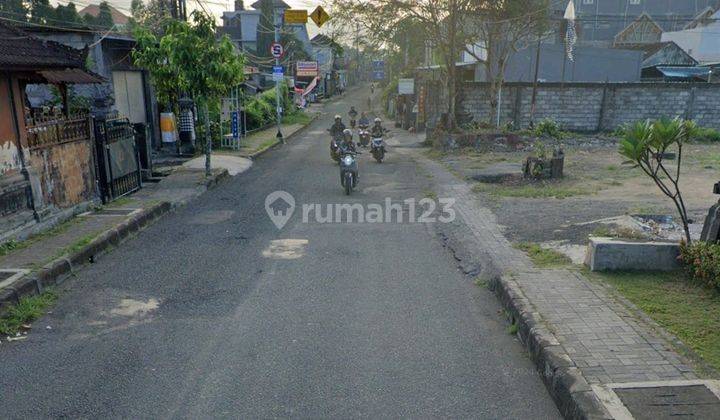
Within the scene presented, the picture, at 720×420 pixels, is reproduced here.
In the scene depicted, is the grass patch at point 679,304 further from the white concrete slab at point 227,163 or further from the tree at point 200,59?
the white concrete slab at point 227,163

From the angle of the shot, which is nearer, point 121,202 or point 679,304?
point 679,304

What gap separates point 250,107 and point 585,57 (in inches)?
730

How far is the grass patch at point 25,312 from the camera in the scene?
5.74 metres

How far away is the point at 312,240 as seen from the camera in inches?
359

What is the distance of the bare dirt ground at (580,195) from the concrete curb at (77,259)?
666 centimetres

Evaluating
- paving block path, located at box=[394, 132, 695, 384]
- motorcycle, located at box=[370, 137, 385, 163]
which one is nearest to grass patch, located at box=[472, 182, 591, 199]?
paving block path, located at box=[394, 132, 695, 384]

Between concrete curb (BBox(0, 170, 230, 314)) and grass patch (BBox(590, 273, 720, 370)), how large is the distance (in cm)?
705

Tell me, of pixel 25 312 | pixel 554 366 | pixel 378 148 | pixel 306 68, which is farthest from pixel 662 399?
pixel 306 68

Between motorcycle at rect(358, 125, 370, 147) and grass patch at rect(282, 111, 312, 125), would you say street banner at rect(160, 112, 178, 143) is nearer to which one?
motorcycle at rect(358, 125, 370, 147)

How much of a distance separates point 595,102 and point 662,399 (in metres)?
22.5

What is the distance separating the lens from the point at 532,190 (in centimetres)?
1284

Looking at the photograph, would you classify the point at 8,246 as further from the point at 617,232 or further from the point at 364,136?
the point at 364,136

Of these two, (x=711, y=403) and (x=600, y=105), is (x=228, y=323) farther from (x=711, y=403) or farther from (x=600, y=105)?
(x=600, y=105)

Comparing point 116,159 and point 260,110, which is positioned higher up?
point 260,110
